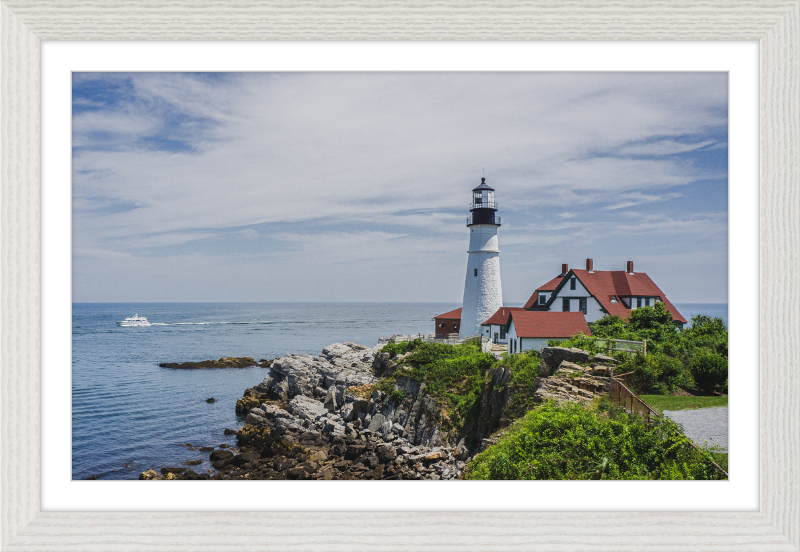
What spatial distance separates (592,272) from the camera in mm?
13070

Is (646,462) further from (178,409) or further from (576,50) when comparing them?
(178,409)

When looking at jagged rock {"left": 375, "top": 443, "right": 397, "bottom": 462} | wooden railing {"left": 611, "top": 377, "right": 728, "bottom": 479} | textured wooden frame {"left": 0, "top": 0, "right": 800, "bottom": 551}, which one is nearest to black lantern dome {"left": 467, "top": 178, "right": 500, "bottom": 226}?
jagged rock {"left": 375, "top": 443, "right": 397, "bottom": 462}

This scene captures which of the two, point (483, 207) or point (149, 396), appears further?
point (483, 207)

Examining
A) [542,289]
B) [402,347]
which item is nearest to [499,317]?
[542,289]

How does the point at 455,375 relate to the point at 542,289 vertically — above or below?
below

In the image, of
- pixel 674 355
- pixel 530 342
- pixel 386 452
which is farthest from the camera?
pixel 530 342

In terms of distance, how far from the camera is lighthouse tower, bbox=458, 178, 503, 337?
626 inches

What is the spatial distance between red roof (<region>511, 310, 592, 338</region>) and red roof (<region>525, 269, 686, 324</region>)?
5.04 ft

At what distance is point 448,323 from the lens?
17.6 m

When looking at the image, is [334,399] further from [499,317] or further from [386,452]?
[499,317]
